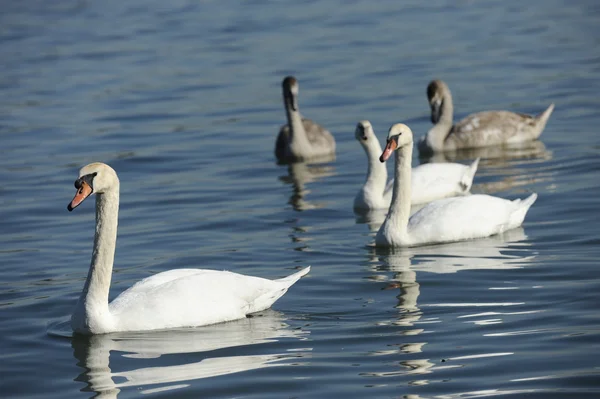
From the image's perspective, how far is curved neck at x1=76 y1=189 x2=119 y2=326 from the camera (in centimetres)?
955

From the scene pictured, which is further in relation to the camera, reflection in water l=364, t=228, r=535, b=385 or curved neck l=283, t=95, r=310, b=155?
curved neck l=283, t=95, r=310, b=155

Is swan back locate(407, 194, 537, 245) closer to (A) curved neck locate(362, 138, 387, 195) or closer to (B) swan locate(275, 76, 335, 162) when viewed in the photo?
(A) curved neck locate(362, 138, 387, 195)

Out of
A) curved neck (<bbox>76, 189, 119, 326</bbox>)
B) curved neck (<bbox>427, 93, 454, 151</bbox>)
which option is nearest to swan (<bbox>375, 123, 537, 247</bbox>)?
curved neck (<bbox>76, 189, 119, 326</bbox>)

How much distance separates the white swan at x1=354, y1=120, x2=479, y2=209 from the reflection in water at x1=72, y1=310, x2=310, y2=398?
4.95 meters

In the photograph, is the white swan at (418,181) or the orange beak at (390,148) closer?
the orange beak at (390,148)

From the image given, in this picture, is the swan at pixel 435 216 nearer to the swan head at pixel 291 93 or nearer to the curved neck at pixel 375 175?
the curved neck at pixel 375 175

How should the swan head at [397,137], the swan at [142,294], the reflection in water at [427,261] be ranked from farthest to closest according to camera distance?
the swan head at [397,137]
the reflection in water at [427,261]
the swan at [142,294]

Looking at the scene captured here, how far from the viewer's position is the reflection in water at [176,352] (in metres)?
8.52

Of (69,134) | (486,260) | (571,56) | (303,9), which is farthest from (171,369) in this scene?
(303,9)

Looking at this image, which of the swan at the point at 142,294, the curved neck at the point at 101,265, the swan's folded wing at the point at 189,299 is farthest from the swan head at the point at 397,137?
the curved neck at the point at 101,265

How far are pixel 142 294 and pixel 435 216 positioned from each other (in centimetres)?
406

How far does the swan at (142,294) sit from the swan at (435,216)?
10.1 ft

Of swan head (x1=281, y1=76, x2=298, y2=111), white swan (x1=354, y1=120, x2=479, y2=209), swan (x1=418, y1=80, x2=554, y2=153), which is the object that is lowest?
white swan (x1=354, y1=120, x2=479, y2=209)

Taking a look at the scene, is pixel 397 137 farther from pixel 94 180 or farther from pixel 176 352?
pixel 176 352
